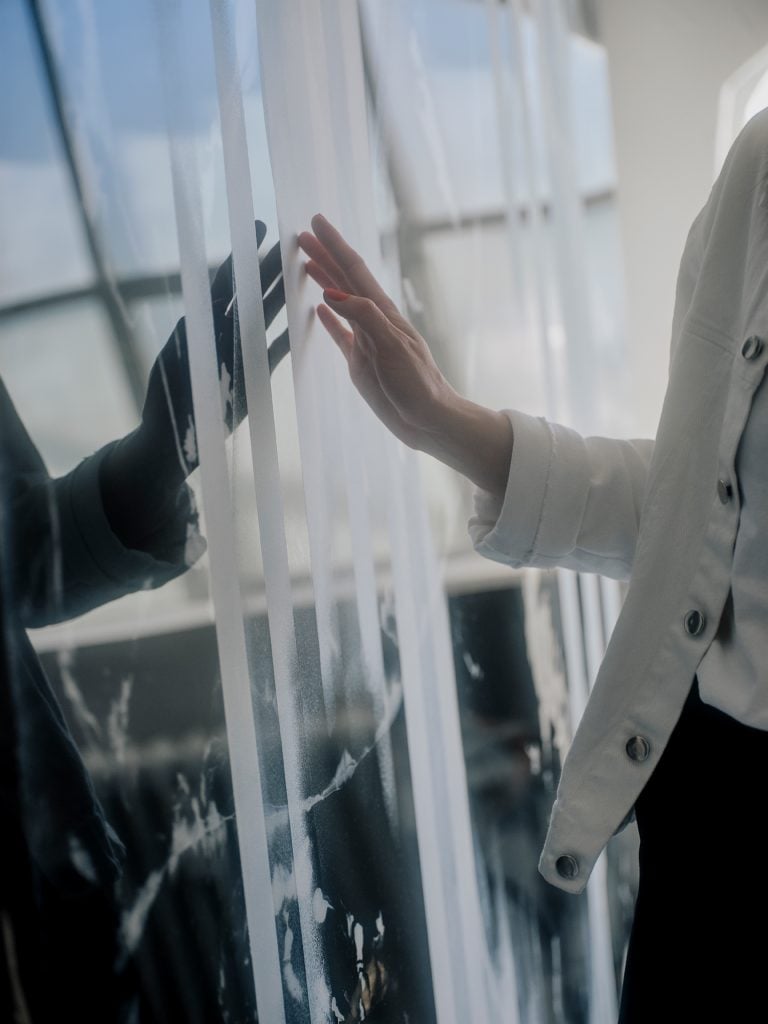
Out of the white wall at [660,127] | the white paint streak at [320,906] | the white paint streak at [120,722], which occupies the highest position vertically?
the white wall at [660,127]

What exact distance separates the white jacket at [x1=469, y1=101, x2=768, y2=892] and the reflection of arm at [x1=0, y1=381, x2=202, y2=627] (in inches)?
13.8

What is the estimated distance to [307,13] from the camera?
709 mm

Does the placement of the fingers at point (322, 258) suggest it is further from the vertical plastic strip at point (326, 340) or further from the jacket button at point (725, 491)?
the jacket button at point (725, 491)

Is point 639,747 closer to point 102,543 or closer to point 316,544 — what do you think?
point 316,544

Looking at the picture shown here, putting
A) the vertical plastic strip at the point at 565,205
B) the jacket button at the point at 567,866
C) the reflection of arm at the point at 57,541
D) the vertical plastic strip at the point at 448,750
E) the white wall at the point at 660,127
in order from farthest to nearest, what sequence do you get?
the white wall at the point at 660,127, the vertical plastic strip at the point at 565,205, the vertical plastic strip at the point at 448,750, the jacket button at the point at 567,866, the reflection of arm at the point at 57,541

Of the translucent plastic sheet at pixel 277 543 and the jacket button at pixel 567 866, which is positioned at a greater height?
the translucent plastic sheet at pixel 277 543

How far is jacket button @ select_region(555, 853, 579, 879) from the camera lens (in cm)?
66

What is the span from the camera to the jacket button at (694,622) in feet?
2.01

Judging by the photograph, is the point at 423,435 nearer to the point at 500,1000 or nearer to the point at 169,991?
the point at 169,991

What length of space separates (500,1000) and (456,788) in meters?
0.23

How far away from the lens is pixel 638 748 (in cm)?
63

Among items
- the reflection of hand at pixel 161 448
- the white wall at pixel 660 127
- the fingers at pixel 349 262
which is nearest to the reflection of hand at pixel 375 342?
the fingers at pixel 349 262

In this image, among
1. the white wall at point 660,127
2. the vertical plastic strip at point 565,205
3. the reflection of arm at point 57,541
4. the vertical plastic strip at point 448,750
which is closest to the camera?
the reflection of arm at point 57,541

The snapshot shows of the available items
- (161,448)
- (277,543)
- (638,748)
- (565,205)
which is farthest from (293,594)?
(565,205)
